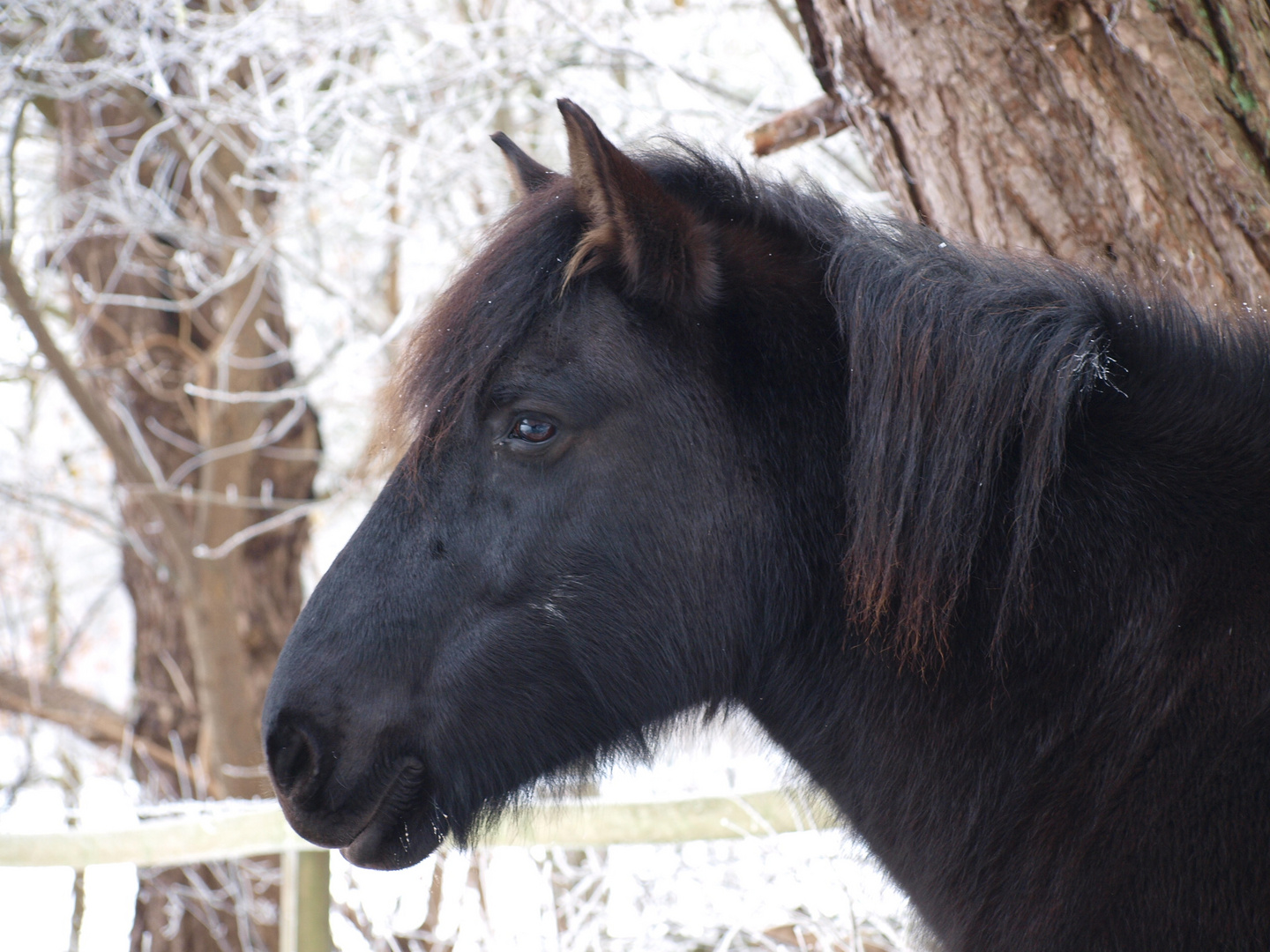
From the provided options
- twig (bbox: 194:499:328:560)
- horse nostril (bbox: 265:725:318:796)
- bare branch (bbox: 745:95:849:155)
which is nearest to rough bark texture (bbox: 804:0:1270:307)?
bare branch (bbox: 745:95:849:155)

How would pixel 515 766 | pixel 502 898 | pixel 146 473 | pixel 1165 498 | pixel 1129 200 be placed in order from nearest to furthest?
pixel 1165 498 → pixel 515 766 → pixel 1129 200 → pixel 502 898 → pixel 146 473

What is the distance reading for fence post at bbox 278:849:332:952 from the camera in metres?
2.96

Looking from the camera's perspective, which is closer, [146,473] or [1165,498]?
[1165,498]

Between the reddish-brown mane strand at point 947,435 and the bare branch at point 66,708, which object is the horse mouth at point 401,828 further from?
the bare branch at point 66,708

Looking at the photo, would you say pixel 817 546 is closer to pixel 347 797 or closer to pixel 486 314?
pixel 486 314

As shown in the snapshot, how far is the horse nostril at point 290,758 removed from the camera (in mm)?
1778

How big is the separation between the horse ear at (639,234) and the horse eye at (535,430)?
267 millimetres

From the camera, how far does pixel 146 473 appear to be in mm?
5793

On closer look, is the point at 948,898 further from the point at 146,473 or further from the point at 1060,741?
the point at 146,473

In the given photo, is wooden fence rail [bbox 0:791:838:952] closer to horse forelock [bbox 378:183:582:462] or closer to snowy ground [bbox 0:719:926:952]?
snowy ground [bbox 0:719:926:952]

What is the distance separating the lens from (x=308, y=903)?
2.98m

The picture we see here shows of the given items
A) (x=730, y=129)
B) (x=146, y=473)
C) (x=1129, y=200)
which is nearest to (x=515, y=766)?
(x=1129, y=200)

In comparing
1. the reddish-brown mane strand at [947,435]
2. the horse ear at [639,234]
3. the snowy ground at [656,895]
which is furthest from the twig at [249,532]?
the reddish-brown mane strand at [947,435]

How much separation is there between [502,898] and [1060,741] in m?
2.90
